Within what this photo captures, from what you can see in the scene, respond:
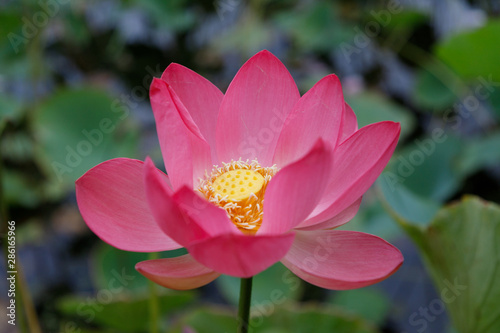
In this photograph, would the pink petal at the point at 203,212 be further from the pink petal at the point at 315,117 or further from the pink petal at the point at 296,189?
the pink petal at the point at 315,117

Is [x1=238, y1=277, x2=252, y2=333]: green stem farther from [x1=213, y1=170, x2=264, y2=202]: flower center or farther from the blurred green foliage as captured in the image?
the blurred green foliage

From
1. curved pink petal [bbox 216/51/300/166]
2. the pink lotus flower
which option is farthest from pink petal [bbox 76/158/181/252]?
curved pink petal [bbox 216/51/300/166]

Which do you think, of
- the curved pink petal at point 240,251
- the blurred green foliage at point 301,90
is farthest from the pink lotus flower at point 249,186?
the blurred green foliage at point 301,90

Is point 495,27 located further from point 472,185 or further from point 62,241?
point 62,241

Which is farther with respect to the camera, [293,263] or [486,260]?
[486,260]

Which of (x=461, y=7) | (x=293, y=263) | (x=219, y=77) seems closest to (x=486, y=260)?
(x=293, y=263)
